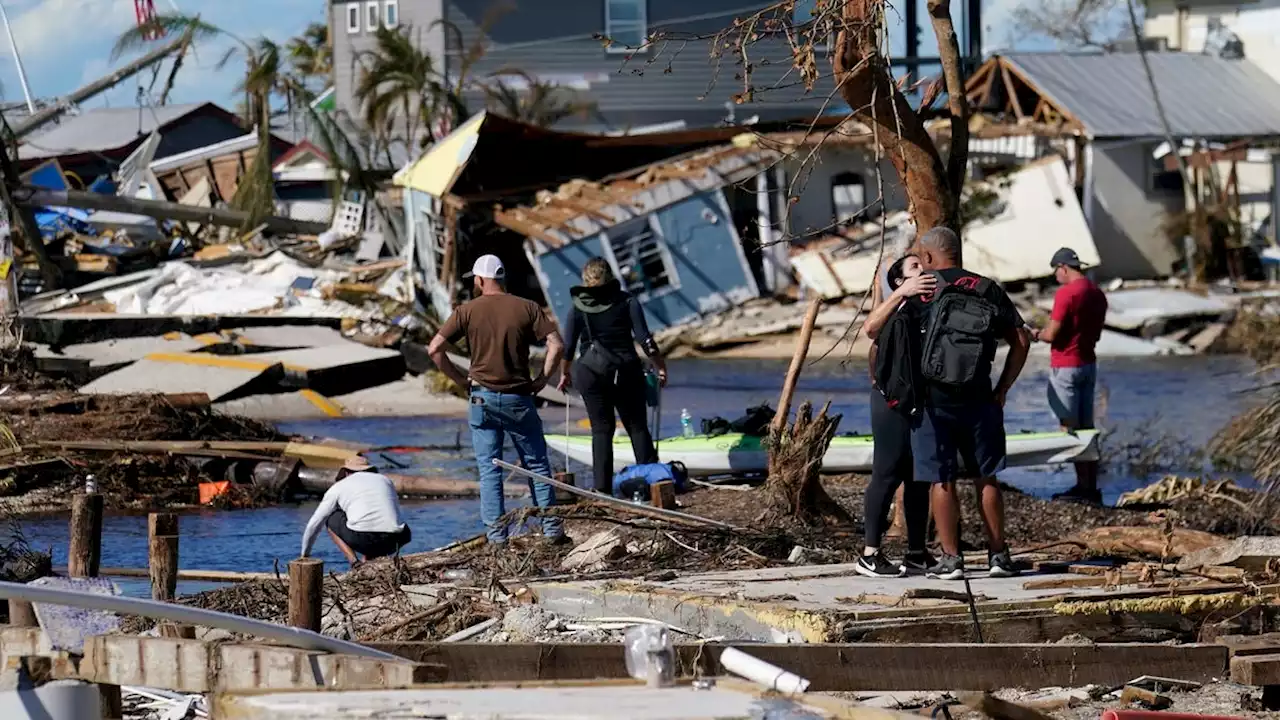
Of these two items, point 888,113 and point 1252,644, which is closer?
point 1252,644

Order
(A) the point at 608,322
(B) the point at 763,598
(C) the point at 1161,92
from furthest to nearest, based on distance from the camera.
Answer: (C) the point at 1161,92, (A) the point at 608,322, (B) the point at 763,598

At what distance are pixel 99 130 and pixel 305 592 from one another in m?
53.2

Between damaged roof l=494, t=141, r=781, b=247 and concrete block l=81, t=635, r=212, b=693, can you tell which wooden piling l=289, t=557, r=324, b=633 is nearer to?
concrete block l=81, t=635, r=212, b=693

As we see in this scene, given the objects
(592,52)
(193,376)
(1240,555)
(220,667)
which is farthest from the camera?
(592,52)

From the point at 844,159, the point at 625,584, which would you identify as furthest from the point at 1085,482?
the point at 844,159

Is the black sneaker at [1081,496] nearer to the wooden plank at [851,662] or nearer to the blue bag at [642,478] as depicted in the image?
the blue bag at [642,478]

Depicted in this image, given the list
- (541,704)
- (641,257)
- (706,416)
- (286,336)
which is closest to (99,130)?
(641,257)

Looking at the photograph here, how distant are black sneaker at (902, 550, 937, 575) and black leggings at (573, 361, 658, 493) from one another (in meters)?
3.78

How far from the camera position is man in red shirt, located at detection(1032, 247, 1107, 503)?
13648 mm

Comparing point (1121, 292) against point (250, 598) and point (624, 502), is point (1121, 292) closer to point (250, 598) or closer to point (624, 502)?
point (624, 502)

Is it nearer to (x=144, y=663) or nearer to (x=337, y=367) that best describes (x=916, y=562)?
(x=144, y=663)

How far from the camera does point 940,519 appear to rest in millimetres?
8969

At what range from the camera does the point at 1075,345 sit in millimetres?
13789

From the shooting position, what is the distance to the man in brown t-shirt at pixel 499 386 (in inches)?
428
